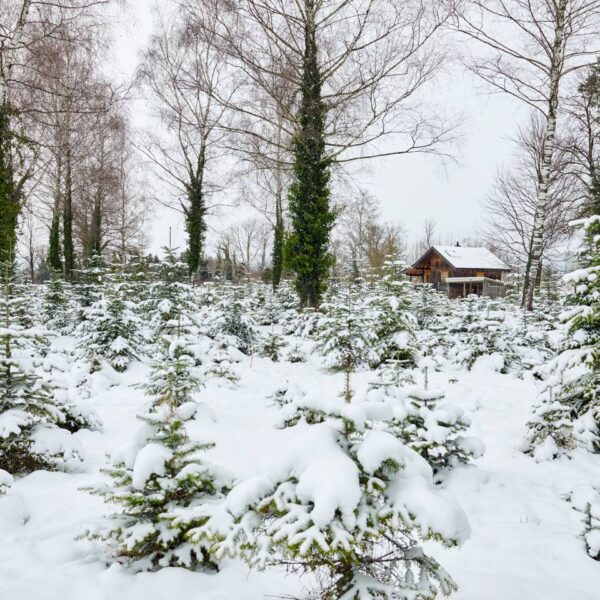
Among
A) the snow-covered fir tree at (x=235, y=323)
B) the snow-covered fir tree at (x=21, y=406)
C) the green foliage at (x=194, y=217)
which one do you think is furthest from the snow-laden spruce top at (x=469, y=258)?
the snow-covered fir tree at (x=21, y=406)

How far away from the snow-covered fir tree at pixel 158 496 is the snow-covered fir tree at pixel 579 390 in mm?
3533

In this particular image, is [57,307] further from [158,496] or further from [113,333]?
[158,496]

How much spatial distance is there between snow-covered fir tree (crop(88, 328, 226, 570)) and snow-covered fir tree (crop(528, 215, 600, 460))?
3.53m

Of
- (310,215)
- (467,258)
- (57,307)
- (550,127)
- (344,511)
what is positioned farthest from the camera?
(467,258)

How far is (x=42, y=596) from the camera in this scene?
83.0 inches

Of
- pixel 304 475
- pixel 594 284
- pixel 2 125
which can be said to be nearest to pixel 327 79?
pixel 2 125

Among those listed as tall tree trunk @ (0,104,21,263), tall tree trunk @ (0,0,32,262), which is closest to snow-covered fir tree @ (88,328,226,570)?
tall tree trunk @ (0,0,32,262)

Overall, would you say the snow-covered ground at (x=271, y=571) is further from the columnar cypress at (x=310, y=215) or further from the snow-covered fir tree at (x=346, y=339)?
the columnar cypress at (x=310, y=215)

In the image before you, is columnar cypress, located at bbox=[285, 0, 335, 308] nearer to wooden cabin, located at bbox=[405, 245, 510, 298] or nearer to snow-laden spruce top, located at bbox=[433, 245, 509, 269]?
wooden cabin, located at bbox=[405, 245, 510, 298]

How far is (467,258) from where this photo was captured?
34.2 meters

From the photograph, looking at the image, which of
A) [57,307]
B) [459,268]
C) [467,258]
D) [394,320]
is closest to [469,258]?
[467,258]

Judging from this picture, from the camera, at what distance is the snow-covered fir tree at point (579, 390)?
13.7 feet

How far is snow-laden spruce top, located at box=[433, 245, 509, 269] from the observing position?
3306cm

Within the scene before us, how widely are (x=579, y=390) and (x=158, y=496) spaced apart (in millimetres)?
4277
